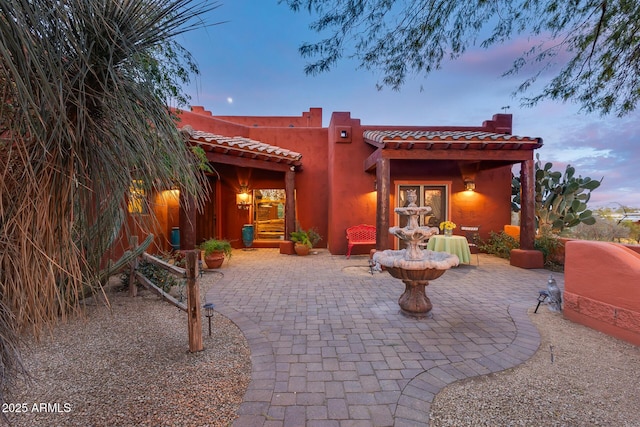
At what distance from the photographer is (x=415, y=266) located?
325 cm

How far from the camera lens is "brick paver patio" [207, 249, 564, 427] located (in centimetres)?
198

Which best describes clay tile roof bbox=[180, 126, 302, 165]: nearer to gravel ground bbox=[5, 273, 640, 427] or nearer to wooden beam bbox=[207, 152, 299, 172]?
wooden beam bbox=[207, 152, 299, 172]

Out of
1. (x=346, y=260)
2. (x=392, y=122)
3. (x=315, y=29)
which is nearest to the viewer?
(x=315, y=29)

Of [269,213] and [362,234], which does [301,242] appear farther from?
[269,213]

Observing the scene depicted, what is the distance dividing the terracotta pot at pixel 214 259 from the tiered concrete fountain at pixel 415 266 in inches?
168

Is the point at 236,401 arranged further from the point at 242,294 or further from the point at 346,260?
the point at 346,260

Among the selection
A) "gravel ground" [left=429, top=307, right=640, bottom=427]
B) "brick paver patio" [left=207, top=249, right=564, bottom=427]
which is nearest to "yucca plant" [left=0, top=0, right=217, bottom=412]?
"brick paver patio" [left=207, top=249, right=564, bottom=427]

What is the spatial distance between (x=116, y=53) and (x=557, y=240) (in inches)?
357

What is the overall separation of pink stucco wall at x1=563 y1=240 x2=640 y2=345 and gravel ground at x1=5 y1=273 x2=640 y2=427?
0.20 metres

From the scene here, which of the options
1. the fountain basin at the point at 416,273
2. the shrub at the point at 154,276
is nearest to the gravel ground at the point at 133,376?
the shrub at the point at 154,276

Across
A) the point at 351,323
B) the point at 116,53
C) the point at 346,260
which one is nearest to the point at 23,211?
the point at 116,53

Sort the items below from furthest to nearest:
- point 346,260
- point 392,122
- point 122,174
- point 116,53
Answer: point 392,122 → point 346,260 → point 122,174 → point 116,53

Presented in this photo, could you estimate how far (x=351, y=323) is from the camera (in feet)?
11.2

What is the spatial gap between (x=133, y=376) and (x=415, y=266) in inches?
124
